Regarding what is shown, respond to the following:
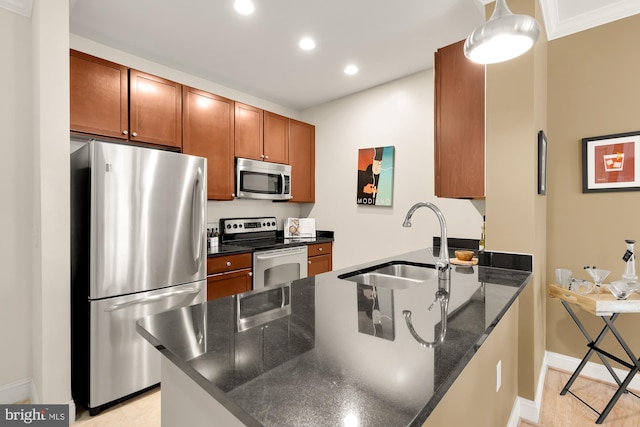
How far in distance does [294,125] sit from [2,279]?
2.97m

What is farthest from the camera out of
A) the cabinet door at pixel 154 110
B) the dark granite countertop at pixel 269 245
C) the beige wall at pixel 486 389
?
the dark granite countertop at pixel 269 245

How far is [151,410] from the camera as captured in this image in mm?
2045

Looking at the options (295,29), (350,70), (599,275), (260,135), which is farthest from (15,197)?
(599,275)

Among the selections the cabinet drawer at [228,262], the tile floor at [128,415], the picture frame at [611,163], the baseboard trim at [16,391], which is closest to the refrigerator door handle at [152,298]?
the cabinet drawer at [228,262]

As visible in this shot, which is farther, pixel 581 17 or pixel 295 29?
pixel 295 29

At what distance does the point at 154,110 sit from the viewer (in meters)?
2.66

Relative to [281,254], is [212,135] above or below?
above

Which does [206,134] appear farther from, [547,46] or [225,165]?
[547,46]

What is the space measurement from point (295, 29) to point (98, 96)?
1555 millimetres

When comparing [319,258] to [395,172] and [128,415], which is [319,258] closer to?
[395,172]

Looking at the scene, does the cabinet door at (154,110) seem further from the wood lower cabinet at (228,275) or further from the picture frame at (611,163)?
the picture frame at (611,163)

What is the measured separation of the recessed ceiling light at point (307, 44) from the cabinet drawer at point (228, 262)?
74.3 inches

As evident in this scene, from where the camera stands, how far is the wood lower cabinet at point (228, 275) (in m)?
2.67

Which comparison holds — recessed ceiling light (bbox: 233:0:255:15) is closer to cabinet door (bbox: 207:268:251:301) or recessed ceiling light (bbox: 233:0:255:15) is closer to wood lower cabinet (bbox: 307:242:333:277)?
cabinet door (bbox: 207:268:251:301)
